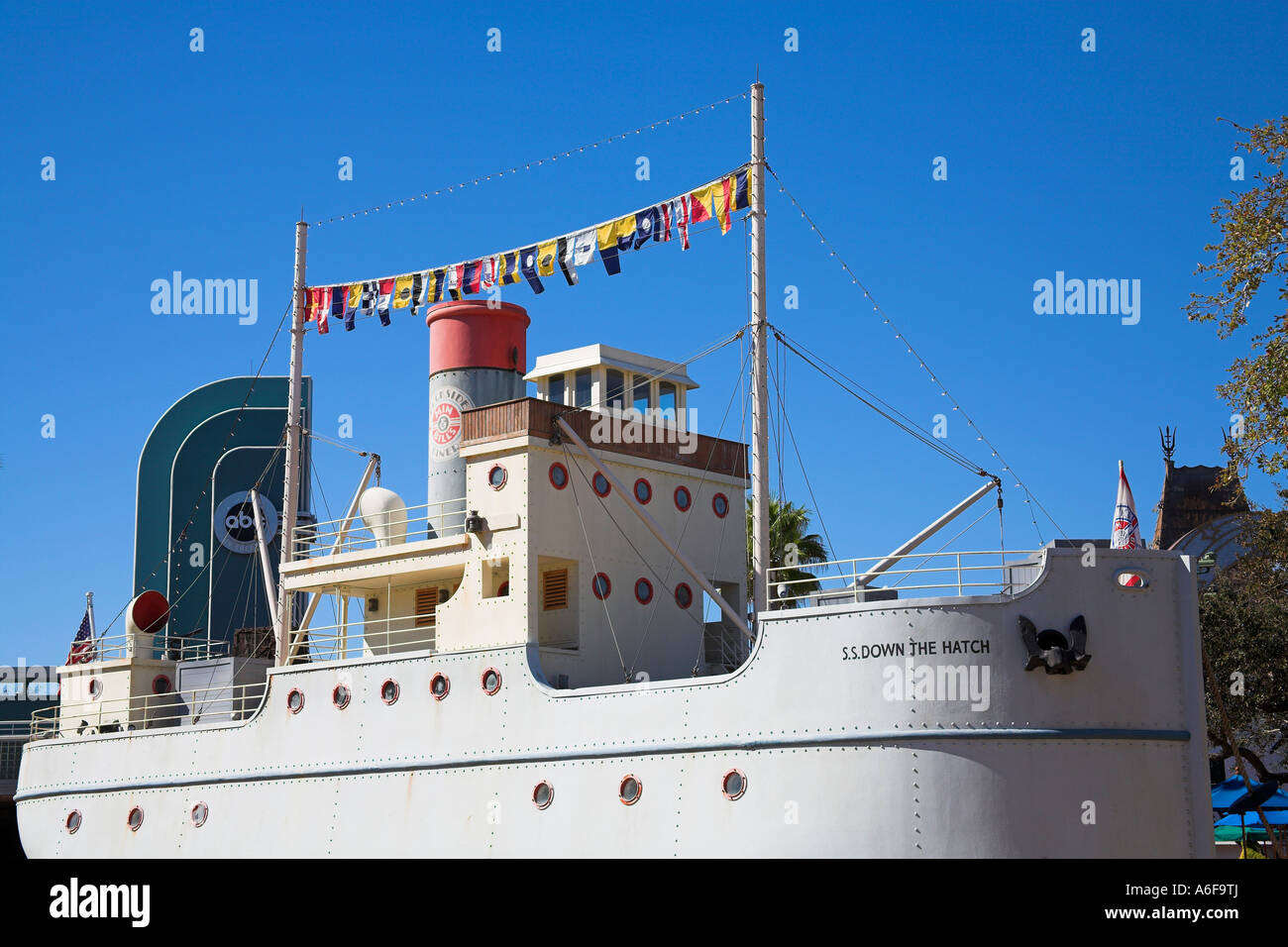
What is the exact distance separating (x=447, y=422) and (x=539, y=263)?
3442 millimetres

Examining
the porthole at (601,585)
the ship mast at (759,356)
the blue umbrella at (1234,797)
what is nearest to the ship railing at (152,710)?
the porthole at (601,585)

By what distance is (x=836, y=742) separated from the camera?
16859mm

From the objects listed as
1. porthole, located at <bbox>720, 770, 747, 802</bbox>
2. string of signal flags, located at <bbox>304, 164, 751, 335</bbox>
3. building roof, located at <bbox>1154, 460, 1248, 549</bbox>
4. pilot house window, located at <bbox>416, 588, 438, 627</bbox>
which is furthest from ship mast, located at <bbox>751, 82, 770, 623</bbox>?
building roof, located at <bbox>1154, 460, 1248, 549</bbox>

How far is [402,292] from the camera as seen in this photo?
25422 millimetres

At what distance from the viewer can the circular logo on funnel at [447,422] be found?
24.5 metres

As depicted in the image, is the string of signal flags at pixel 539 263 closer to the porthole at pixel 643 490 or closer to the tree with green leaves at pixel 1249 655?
the porthole at pixel 643 490

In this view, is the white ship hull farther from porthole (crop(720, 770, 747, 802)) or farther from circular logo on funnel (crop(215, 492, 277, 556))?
circular logo on funnel (crop(215, 492, 277, 556))

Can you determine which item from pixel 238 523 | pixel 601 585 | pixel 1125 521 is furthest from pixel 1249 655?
pixel 238 523

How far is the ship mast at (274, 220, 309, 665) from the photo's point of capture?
2442 centimetres

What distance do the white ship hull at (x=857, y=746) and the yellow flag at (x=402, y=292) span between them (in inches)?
296
